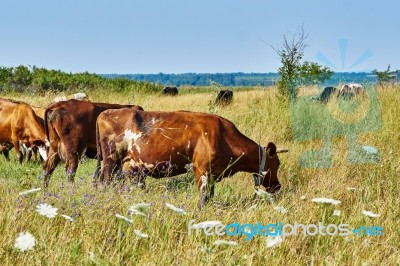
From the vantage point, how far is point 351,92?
14.4 meters

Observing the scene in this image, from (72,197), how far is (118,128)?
1.84 meters

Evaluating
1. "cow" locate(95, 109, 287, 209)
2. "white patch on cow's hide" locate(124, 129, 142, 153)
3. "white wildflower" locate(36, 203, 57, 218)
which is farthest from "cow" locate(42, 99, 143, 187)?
"white wildflower" locate(36, 203, 57, 218)

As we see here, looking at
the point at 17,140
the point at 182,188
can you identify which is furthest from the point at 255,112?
the point at 182,188

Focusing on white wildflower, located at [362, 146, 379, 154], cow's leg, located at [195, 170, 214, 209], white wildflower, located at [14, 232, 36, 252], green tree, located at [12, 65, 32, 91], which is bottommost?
green tree, located at [12, 65, 32, 91]

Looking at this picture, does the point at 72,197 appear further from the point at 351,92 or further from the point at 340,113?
the point at 351,92

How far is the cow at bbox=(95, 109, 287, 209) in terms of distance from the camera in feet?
22.1

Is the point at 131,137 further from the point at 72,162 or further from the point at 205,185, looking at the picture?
the point at 72,162

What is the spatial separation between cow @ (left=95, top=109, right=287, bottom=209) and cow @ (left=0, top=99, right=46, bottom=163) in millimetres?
3510

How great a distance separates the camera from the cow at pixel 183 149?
6.74 metres

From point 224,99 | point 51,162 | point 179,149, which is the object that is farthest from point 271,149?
point 224,99

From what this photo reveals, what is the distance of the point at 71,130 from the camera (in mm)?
8523

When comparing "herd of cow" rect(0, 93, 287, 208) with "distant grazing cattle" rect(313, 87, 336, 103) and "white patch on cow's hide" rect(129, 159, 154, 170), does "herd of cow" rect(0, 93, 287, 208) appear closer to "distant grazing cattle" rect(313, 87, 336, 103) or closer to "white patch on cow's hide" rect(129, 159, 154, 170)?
"white patch on cow's hide" rect(129, 159, 154, 170)

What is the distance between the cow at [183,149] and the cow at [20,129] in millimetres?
3510

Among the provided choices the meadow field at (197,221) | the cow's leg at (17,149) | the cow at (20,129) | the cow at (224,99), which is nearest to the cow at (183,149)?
the meadow field at (197,221)
